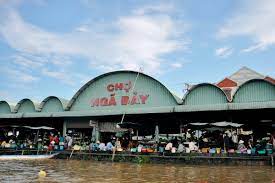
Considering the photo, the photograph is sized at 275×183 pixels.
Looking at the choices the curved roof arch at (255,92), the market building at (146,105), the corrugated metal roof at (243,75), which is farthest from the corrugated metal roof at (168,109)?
the corrugated metal roof at (243,75)

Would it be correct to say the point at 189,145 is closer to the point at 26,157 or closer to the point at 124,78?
the point at 124,78

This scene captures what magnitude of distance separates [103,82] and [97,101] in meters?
1.71

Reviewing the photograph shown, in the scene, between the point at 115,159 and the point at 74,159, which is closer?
the point at 115,159

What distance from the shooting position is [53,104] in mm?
32469

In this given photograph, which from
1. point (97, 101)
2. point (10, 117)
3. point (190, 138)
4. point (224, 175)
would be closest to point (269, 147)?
point (224, 175)

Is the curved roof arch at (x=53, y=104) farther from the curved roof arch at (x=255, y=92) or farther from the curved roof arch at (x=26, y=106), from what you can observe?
the curved roof arch at (x=255, y=92)

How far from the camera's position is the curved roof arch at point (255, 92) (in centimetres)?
2320

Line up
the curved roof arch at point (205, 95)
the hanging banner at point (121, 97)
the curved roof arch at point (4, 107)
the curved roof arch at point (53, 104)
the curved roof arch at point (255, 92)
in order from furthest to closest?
the curved roof arch at point (4, 107) < the curved roof arch at point (53, 104) < the hanging banner at point (121, 97) < the curved roof arch at point (205, 95) < the curved roof arch at point (255, 92)

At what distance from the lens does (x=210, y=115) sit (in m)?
27.2

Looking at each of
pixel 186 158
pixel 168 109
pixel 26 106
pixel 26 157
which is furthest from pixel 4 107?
pixel 186 158

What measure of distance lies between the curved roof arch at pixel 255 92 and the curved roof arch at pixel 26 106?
1879 cm

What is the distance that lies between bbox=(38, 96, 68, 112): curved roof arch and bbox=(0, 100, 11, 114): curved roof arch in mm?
4507

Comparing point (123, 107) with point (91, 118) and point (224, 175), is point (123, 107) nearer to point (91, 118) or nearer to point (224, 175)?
point (91, 118)

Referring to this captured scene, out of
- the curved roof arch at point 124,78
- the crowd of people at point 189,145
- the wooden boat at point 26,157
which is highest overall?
the curved roof arch at point 124,78
